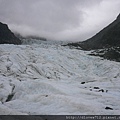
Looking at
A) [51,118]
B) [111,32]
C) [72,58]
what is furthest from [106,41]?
[51,118]

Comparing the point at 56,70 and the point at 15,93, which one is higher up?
the point at 56,70

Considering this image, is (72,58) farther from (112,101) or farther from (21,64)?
(112,101)

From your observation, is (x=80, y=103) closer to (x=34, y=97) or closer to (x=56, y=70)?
(x=34, y=97)

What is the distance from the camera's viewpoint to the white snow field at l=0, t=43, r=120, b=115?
37.8 feet

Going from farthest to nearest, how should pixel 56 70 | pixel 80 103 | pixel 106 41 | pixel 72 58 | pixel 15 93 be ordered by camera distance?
pixel 106 41
pixel 72 58
pixel 56 70
pixel 15 93
pixel 80 103

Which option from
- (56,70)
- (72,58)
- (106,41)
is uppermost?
(106,41)

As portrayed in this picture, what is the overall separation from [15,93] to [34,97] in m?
3.03

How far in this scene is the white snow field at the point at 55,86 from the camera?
11531 millimetres

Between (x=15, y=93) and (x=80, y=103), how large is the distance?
20.9 feet

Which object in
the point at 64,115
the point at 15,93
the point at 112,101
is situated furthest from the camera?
the point at 15,93

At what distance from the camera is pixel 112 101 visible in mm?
13102

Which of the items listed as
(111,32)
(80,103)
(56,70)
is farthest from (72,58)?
(111,32)

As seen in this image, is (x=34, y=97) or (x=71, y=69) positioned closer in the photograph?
(x=34, y=97)

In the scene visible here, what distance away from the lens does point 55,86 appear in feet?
53.0
